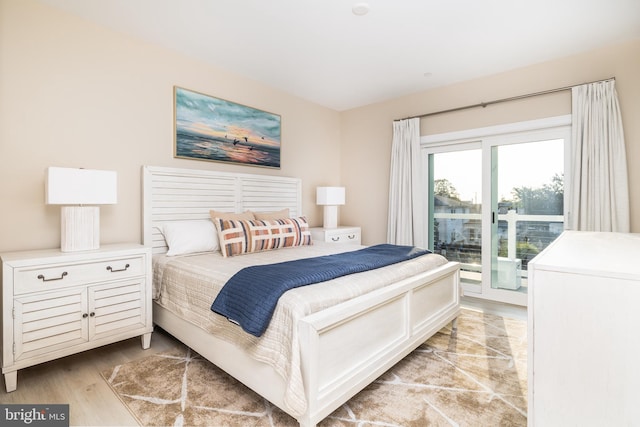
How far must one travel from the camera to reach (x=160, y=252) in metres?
3.00

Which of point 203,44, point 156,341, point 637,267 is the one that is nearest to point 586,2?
point 637,267

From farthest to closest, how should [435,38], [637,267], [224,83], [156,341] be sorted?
[224,83], [435,38], [156,341], [637,267]

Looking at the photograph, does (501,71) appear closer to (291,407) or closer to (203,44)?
(203,44)

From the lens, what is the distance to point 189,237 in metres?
2.84

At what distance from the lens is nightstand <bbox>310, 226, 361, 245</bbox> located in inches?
162

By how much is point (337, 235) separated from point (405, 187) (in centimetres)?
109

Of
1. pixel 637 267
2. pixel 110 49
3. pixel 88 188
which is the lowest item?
pixel 637 267

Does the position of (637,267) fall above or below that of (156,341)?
above

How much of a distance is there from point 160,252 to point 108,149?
38.9 inches

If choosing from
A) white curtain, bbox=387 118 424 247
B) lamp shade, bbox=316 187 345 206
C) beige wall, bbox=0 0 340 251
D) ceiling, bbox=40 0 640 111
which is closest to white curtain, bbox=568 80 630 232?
ceiling, bbox=40 0 640 111

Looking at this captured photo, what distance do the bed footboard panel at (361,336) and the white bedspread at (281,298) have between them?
5cm

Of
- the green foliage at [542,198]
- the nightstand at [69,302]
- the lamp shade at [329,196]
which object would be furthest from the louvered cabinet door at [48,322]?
the green foliage at [542,198]

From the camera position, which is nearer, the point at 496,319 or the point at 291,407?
the point at 291,407

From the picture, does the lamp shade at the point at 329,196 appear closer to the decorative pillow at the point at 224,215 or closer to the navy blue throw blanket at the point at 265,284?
the decorative pillow at the point at 224,215
